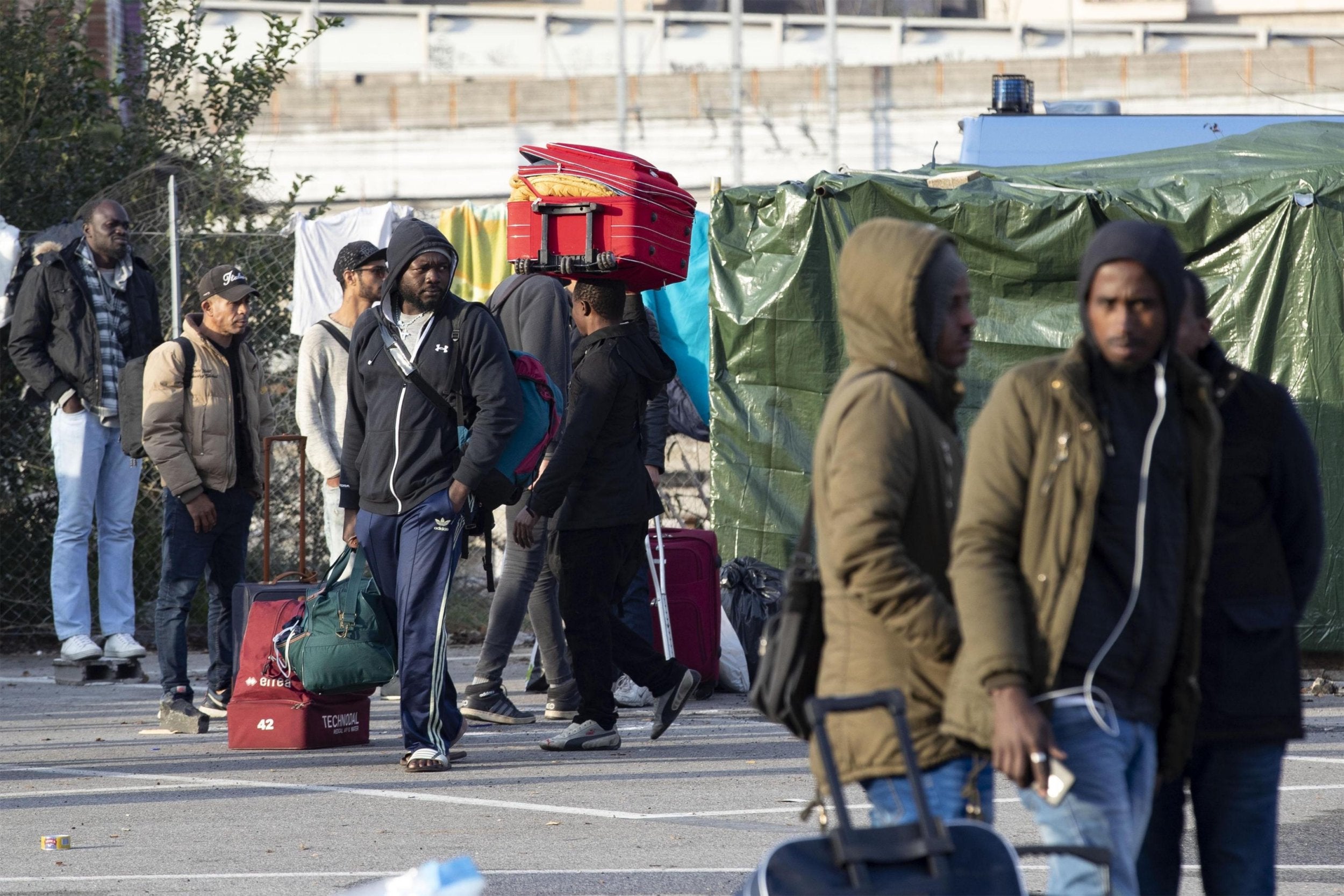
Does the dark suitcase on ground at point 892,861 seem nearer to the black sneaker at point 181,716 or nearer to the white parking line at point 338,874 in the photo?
the white parking line at point 338,874

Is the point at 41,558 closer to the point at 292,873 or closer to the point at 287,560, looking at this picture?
the point at 287,560

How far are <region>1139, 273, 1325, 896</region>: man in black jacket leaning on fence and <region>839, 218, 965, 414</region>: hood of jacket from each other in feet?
2.20

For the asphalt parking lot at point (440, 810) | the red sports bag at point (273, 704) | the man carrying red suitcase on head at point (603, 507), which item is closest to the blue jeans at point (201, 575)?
the asphalt parking lot at point (440, 810)

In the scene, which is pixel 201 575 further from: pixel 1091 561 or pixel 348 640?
pixel 1091 561

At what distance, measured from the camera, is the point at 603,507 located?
7.67 meters

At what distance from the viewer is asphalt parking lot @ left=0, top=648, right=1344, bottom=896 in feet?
18.9

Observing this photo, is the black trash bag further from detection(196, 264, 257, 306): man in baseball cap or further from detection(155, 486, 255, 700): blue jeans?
detection(196, 264, 257, 306): man in baseball cap

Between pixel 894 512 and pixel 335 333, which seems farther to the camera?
pixel 335 333

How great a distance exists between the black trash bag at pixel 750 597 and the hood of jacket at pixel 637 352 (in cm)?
216

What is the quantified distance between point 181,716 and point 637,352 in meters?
2.89

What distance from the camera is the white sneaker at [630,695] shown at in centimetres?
953

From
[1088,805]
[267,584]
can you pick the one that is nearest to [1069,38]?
[267,584]

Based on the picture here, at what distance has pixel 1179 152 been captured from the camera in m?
11.0

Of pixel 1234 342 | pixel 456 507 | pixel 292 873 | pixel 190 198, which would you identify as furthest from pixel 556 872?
pixel 190 198
